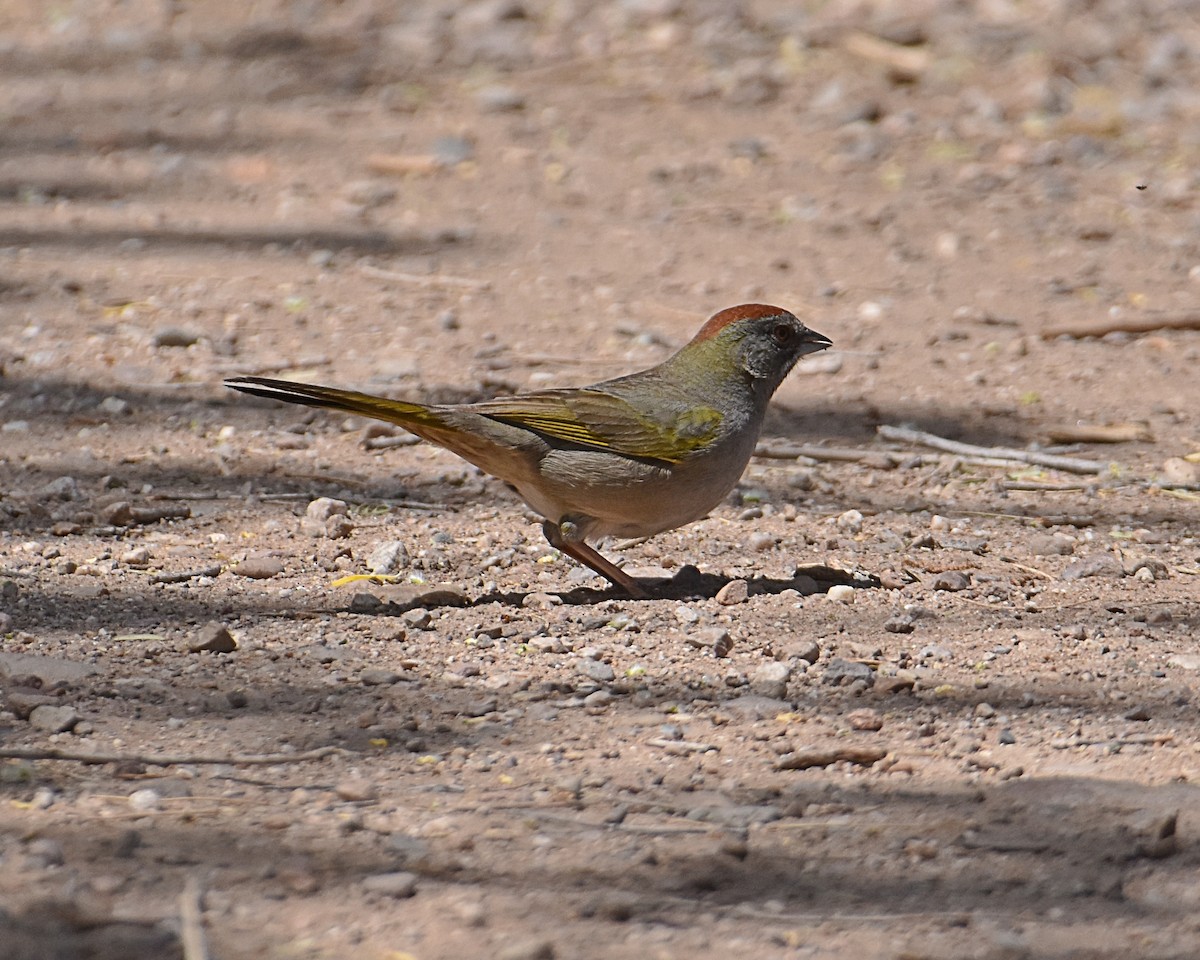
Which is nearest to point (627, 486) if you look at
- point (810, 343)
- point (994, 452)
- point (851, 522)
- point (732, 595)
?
point (732, 595)

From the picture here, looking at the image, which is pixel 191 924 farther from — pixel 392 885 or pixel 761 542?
pixel 761 542

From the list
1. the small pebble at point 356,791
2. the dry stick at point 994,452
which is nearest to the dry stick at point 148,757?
the small pebble at point 356,791

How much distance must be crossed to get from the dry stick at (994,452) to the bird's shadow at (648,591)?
1247 millimetres

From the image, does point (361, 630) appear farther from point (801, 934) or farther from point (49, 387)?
point (49, 387)

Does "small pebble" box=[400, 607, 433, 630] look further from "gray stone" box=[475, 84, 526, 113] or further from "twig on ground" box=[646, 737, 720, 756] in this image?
"gray stone" box=[475, 84, 526, 113]

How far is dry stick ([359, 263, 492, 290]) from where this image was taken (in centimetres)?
805

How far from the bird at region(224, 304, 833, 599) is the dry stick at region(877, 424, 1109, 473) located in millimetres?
1251

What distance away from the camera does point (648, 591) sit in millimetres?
5004

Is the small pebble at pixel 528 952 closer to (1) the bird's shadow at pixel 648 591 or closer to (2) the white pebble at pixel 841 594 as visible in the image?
(1) the bird's shadow at pixel 648 591

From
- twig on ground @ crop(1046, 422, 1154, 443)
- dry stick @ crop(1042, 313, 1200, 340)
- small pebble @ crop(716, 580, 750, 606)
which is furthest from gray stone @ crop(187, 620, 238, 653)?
dry stick @ crop(1042, 313, 1200, 340)

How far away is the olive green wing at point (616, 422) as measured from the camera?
4980mm

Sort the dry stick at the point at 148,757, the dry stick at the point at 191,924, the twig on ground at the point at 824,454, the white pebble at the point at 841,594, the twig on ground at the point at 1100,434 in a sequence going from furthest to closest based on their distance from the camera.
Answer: the twig on ground at the point at 1100,434 → the twig on ground at the point at 824,454 → the white pebble at the point at 841,594 → the dry stick at the point at 148,757 → the dry stick at the point at 191,924

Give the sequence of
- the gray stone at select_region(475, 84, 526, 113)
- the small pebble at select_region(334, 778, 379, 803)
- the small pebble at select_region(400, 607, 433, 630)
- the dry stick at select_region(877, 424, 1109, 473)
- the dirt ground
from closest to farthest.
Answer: the dirt ground → the small pebble at select_region(334, 778, 379, 803) → the small pebble at select_region(400, 607, 433, 630) → the dry stick at select_region(877, 424, 1109, 473) → the gray stone at select_region(475, 84, 526, 113)

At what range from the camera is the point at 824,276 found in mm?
8250
